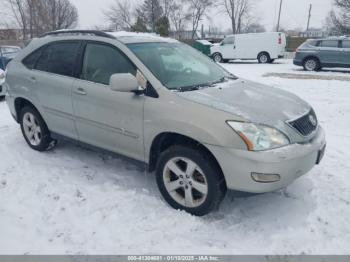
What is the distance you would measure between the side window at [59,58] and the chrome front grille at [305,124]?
2743mm

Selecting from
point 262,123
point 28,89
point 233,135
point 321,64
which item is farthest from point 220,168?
point 321,64

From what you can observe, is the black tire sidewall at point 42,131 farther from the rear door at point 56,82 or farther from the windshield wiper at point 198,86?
the windshield wiper at point 198,86

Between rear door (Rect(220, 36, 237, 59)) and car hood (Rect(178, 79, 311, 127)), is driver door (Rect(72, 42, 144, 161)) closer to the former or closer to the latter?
car hood (Rect(178, 79, 311, 127))

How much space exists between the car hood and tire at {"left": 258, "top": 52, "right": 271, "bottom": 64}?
732 inches

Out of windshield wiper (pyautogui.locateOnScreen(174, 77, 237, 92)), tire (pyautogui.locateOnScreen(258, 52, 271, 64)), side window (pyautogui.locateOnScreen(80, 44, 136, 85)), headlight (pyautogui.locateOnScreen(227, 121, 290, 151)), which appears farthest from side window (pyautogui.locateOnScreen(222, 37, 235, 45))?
headlight (pyautogui.locateOnScreen(227, 121, 290, 151))

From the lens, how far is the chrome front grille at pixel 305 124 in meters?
3.14

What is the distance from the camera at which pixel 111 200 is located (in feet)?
11.8

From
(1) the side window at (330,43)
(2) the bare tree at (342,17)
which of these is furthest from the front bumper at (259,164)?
(2) the bare tree at (342,17)

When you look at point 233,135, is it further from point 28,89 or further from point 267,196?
point 28,89

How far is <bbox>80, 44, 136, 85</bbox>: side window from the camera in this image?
368 cm

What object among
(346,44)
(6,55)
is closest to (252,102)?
(6,55)

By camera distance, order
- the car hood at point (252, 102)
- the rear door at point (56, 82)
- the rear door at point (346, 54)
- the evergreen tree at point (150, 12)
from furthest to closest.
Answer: the evergreen tree at point (150, 12) → the rear door at point (346, 54) → the rear door at point (56, 82) → the car hood at point (252, 102)

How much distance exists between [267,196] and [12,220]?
106 inches

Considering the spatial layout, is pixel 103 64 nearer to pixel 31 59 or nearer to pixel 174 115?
pixel 174 115
